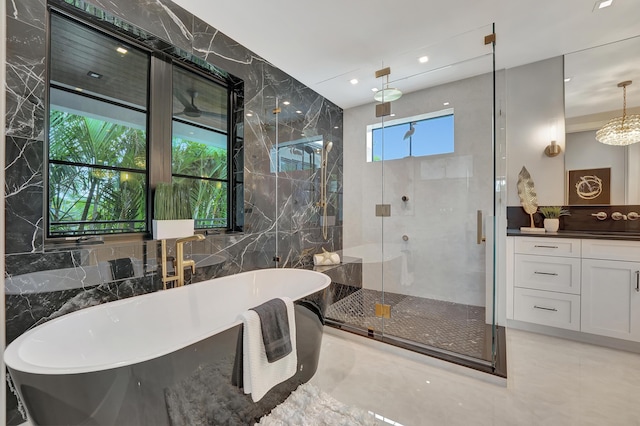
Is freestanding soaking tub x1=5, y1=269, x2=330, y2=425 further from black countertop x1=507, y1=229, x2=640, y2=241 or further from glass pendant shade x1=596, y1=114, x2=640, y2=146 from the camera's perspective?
glass pendant shade x1=596, y1=114, x2=640, y2=146

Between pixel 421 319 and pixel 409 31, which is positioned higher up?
pixel 409 31

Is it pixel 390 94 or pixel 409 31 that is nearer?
pixel 409 31

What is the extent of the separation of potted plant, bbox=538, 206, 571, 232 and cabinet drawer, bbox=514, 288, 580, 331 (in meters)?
0.66

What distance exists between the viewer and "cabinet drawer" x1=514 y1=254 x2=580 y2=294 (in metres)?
2.43

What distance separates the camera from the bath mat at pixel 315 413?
58.6 inches

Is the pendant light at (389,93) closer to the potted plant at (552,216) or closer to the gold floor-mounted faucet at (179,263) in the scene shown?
the potted plant at (552,216)

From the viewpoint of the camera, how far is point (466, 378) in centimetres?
194

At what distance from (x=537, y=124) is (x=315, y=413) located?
3.29 meters

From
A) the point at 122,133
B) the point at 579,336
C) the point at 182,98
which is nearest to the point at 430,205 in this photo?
the point at 579,336

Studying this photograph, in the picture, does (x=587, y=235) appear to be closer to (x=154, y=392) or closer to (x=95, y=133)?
(x=154, y=392)

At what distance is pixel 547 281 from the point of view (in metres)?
2.54

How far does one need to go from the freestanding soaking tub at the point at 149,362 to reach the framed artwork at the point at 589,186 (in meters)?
2.62

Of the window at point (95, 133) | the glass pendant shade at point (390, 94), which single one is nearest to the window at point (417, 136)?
the glass pendant shade at point (390, 94)

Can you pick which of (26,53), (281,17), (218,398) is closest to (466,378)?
(218,398)
